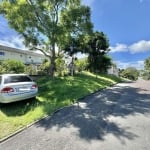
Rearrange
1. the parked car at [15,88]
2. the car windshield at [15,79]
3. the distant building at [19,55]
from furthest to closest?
the distant building at [19,55] < the car windshield at [15,79] < the parked car at [15,88]

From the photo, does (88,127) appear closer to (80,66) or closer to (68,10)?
(68,10)

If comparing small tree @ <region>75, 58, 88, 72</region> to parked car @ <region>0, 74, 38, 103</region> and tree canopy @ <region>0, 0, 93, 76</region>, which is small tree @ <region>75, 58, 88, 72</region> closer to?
tree canopy @ <region>0, 0, 93, 76</region>

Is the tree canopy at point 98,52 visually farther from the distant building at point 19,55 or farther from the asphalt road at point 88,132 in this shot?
the asphalt road at point 88,132

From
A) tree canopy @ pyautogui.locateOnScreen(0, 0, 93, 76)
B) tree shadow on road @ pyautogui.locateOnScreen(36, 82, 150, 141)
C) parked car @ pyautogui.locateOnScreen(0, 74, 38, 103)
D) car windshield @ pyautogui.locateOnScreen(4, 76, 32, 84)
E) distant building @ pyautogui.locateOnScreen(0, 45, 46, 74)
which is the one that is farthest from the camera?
distant building @ pyautogui.locateOnScreen(0, 45, 46, 74)

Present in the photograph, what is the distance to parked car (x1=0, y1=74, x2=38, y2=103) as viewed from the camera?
28.7 feet

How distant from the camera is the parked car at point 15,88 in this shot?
874 centimetres

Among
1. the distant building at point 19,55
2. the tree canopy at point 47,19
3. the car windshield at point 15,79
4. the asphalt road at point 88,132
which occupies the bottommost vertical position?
the asphalt road at point 88,132

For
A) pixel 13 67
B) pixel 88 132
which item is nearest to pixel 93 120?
pixel 88 132

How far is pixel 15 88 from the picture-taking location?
8969 millimetres

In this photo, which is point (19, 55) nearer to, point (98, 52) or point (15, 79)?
point (98, 52)

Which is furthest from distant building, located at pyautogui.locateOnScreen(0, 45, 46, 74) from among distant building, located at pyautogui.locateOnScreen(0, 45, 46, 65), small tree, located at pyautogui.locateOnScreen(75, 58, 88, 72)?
small tree, located at pyautogui.locateOnScreen(75, 58, 88, 72)

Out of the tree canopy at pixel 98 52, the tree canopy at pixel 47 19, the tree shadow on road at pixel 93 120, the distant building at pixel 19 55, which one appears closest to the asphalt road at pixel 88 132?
the tree shadow on road at pixel 93 120

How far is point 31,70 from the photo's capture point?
70.0 feet

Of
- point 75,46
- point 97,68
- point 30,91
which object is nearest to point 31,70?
point 75,46
